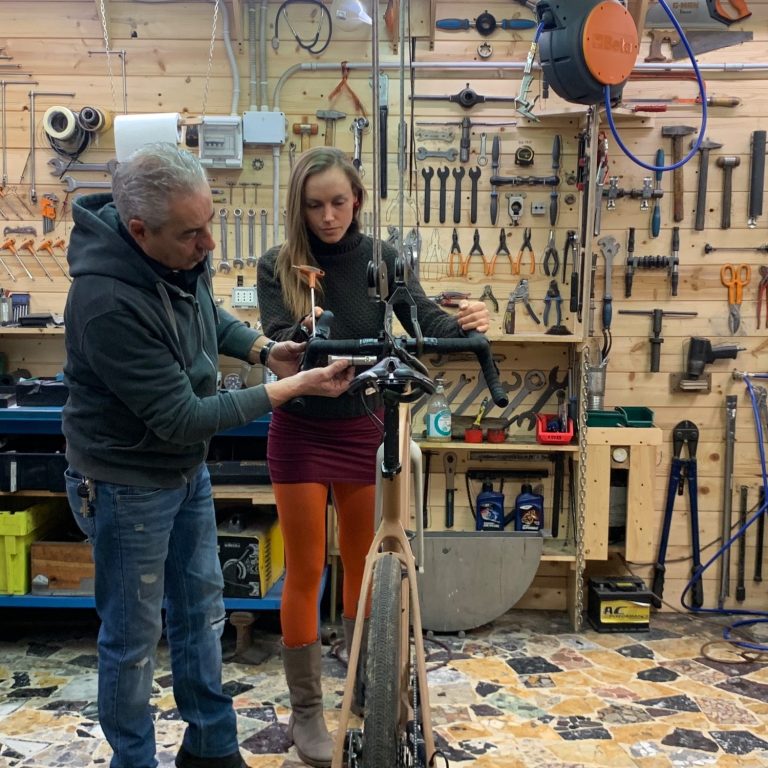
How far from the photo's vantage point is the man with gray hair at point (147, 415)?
149 cm

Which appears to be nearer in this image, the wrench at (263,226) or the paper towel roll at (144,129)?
the paper towel roll at (144,129)

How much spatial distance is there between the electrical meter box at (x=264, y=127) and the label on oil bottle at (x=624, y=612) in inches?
87.5

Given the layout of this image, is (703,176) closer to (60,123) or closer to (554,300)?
(554,300)

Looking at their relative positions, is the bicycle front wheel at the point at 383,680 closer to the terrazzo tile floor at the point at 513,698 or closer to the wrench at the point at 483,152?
the terrazzo tile floor at the point at 513,698

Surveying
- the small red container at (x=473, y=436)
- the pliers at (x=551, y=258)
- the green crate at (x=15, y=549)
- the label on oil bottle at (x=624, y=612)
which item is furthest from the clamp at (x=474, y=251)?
the green crate at (x=15, y=549)

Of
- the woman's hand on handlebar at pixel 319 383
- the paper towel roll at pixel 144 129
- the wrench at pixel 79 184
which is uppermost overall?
the paper towel roll at pixel 144 129

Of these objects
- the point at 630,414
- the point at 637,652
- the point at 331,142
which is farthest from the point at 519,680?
the point at 331,142

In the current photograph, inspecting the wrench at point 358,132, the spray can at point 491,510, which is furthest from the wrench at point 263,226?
the spray can at point 491,510

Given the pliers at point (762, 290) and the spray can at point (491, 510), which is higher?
the pliers at point (762, 290)

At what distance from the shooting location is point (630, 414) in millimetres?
3297

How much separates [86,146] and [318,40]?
3.38ft

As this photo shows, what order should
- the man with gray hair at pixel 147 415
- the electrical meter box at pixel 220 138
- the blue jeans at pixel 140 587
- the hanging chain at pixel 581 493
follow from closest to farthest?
the man with gray hair at pixel 147 415, the blue jeans at pixel 140 587, the hanging chain at pixel 581 493, the electrical meter box at pixel 220 138

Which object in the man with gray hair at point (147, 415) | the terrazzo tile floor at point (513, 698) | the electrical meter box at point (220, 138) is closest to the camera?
the man with gray hair at point (147, 415)

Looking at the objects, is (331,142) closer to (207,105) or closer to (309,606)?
(207,105)
